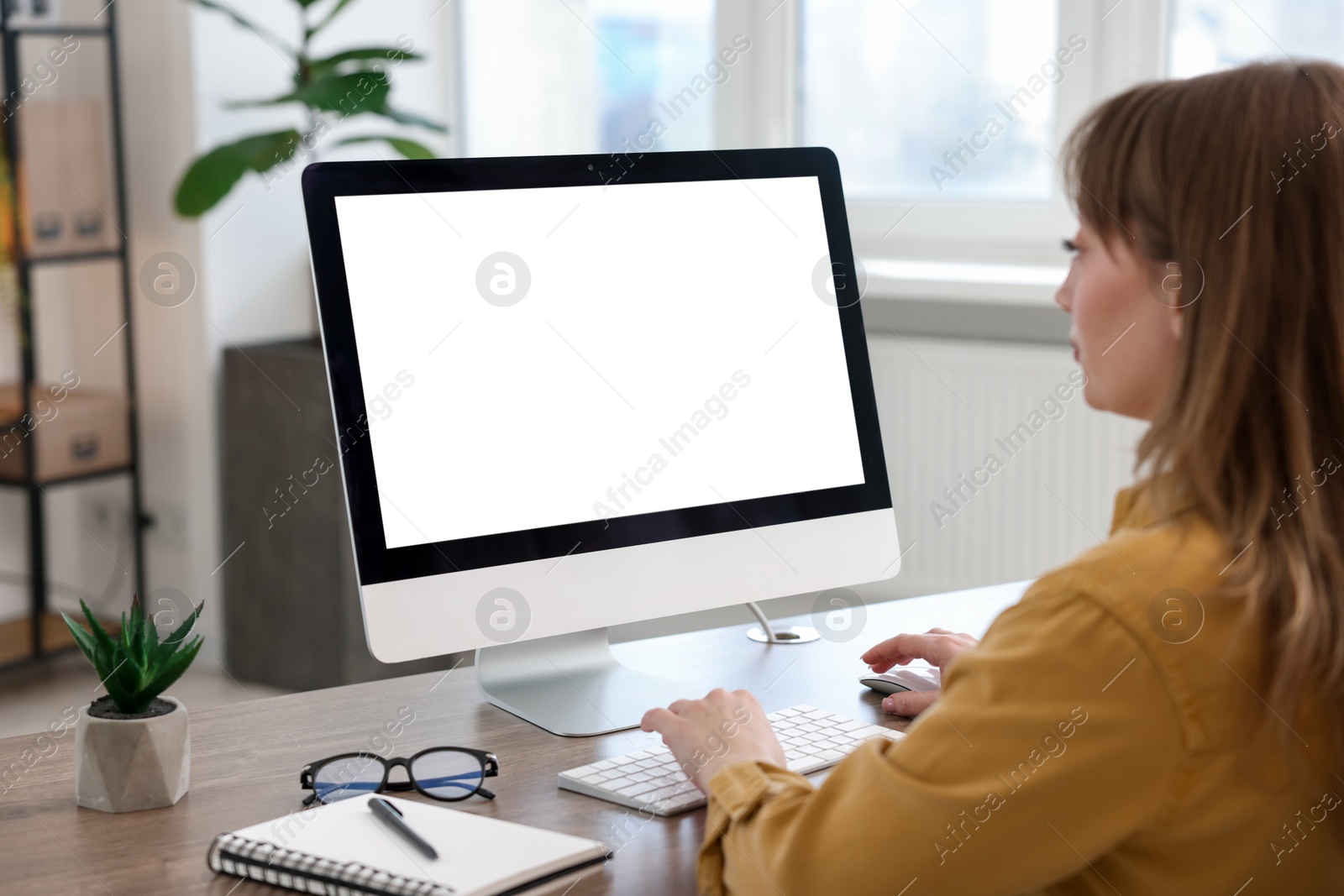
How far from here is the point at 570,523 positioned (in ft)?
3.81

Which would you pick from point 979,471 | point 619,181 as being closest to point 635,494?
point 619,181

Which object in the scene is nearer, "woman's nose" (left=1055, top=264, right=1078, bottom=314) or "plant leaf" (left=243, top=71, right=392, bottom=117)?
"woman's nose" (left=1055, top=264, right=1078, bottom=314)

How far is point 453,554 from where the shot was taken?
1104mm

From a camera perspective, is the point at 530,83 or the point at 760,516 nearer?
the point at 760,516

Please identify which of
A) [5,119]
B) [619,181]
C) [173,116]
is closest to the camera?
[619,181]

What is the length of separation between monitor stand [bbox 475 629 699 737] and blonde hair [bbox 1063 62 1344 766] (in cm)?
53

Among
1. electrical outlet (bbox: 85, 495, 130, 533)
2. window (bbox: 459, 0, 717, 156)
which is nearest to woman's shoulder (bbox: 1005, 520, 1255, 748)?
window (bbox: 459, 0, 717, 156)

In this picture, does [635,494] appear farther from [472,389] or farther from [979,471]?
[979,471]

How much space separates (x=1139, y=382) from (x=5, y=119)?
2.83 meters

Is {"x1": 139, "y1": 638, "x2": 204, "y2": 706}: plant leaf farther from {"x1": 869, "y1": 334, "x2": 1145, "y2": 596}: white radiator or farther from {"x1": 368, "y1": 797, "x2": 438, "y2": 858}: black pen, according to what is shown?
{"x1": 869, "y1": 334, "x2": 1145, "y2": 596}: white radiator

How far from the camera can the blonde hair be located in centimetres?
78

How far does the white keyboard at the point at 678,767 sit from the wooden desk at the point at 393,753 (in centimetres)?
1

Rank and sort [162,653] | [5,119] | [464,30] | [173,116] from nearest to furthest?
1. [162,653]
2. [5,119]
3. [173,116]
4. [464,30]

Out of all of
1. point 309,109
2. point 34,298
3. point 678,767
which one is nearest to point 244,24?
point 309,109
